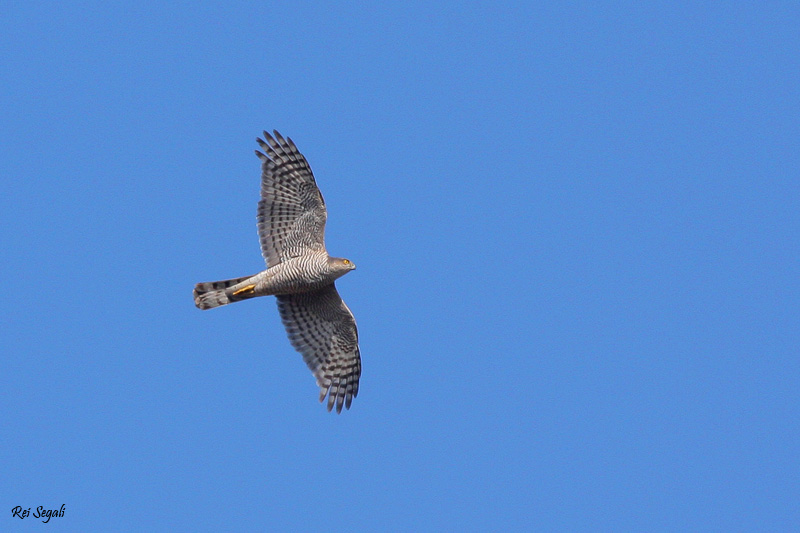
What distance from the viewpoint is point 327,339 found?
17766 mm

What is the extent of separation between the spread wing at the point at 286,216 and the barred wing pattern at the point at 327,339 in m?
1.11

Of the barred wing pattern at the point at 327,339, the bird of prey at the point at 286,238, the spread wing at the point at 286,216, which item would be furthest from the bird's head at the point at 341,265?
the barred wing pattern at the point at 327,339

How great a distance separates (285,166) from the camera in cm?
1662

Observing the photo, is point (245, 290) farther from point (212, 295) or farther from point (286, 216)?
point (286, 216)

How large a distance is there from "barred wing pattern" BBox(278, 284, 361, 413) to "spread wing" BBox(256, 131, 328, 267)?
3.63ft

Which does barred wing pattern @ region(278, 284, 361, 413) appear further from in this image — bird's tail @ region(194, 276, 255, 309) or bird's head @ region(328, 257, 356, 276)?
bird's tail @ region(194, 276, 255, 309)

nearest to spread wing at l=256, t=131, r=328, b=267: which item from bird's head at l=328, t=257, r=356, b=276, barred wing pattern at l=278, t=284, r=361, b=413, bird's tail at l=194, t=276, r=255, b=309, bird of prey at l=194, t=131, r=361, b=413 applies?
bird of prey at l=194, t=131, r=361, b=413

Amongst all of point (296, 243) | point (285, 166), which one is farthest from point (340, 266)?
point (285, 166)

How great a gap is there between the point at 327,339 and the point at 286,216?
2452 millimetres

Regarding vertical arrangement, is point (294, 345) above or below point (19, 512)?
above

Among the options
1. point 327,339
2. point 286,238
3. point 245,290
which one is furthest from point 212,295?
point 327,339

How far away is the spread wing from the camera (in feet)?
54.4

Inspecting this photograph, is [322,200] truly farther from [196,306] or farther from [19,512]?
[19,512]

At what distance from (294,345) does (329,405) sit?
1214mm
